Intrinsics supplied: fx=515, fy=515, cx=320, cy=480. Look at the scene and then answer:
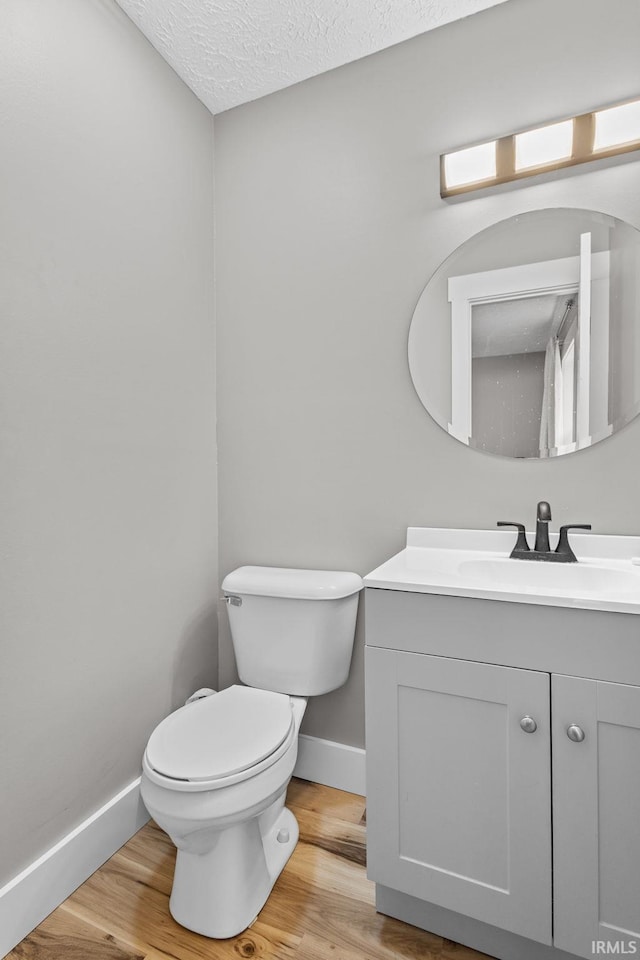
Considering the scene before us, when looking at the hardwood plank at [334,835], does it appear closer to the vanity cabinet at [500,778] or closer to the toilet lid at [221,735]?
the vanity cabinet at [500,778]

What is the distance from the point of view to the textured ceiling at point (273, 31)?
4.95 feet

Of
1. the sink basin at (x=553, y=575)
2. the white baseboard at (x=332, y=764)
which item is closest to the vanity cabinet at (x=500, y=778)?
the sink basin at (x=553, y=575)

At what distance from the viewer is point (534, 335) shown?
1.50 metres

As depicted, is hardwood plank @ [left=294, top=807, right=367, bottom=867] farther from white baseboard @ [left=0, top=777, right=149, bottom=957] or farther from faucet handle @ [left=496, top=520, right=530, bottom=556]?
faucet handle @ [left=496, top=520, right=530, bottom=556]

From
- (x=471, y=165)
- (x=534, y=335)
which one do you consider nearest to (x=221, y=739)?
(x=534, y=335)

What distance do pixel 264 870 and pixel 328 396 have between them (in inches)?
54.3

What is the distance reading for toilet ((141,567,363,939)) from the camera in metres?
1.16

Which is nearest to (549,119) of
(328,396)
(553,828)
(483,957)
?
(328,396)

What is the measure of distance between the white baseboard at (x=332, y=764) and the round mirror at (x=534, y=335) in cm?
113

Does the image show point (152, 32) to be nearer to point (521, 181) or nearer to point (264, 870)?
point (521, 181)

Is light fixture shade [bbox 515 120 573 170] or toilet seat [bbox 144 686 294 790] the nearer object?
toilet seat [bbox 144 686 294 790]

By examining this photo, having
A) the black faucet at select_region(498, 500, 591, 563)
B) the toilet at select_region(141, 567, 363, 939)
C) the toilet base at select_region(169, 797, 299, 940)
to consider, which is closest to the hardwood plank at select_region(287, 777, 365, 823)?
the toilet at select_region(141, 567, 363, 939)

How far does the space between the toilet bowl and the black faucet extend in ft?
2.57

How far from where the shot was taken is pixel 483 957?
46.3 inches
